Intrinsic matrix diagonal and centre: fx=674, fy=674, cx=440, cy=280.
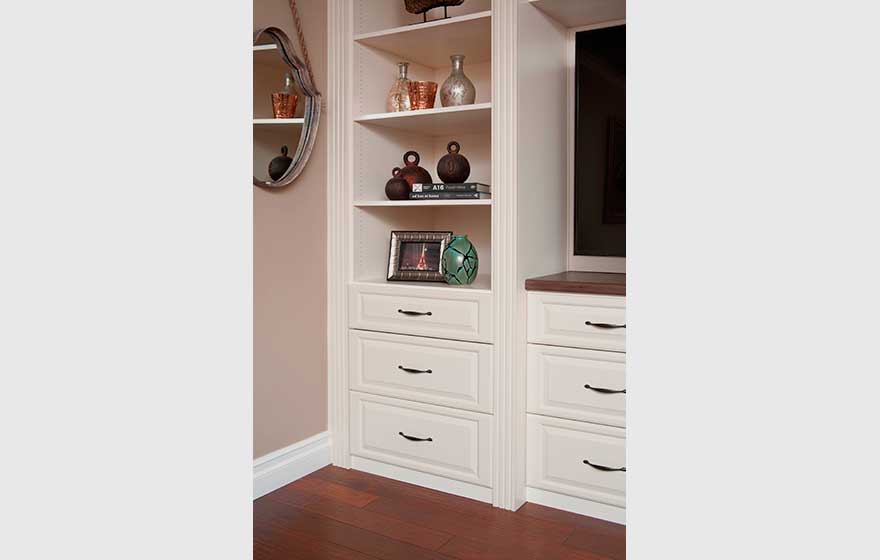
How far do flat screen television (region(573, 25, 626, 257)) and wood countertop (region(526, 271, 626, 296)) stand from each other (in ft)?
0.42

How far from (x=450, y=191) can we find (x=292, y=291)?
74 centimetres

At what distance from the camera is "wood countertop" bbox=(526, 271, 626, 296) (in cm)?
226

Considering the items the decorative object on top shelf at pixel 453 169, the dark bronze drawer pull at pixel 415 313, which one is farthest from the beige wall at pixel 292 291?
the decorative object on top shelf at pixel 453 169

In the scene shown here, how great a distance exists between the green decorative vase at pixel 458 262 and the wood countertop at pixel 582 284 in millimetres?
273

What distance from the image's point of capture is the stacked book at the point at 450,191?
2.55 m

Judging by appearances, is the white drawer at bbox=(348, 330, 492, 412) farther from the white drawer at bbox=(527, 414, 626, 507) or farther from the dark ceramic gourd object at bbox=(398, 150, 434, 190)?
the dark ceramic gourd object at bbox=(398, 150, 434, 190)

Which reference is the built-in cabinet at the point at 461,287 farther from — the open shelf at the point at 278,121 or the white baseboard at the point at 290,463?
the open shelf at the point at 278,121

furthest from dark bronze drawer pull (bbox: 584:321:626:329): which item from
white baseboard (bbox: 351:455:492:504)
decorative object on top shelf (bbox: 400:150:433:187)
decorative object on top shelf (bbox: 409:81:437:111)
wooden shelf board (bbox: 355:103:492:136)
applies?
decorative object on top shelf (bbox: 409:81:437:111)

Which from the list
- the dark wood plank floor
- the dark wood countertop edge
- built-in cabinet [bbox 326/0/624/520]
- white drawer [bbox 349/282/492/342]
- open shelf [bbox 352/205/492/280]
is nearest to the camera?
the dark wood plank floor

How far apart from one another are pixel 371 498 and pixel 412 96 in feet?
5.21

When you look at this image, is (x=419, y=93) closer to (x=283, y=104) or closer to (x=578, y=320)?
(x=283, y=104)
